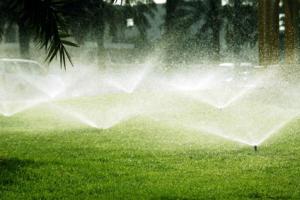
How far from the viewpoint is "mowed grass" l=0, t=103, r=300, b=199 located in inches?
249

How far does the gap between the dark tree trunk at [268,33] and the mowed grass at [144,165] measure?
668 centimetres

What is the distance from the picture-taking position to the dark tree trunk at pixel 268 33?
58.6ft

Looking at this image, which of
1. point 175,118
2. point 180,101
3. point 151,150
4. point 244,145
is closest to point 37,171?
point 151,150

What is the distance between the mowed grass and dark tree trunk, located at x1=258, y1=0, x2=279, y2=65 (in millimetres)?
6685

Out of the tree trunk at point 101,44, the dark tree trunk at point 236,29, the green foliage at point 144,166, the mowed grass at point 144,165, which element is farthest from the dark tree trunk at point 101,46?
the green foliage at point 144,166

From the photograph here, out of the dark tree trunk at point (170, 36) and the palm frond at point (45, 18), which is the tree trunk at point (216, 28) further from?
the palm frond at point (45, 18)

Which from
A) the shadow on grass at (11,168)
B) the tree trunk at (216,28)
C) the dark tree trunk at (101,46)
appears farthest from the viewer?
the tree trunk at (216,28)

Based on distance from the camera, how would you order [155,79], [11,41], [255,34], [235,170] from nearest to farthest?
[235,170]
[155,79]
[255,34]
[11,41]

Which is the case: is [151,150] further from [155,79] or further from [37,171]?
[155,79]

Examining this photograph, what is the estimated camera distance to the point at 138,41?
177ft

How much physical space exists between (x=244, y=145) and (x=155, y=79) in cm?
2284

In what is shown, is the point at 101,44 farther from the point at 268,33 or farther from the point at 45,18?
the point at 45,18

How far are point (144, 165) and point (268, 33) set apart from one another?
38.2 feet

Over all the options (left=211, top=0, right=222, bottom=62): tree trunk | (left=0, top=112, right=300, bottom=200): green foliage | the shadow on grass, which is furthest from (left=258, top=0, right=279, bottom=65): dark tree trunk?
(left=211, top=0, right=222, bottom=62): tree trunk
